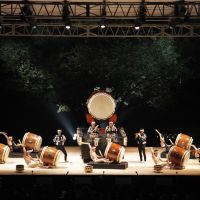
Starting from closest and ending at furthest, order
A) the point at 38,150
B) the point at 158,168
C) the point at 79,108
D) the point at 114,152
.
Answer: the point at 158,168 → the point at 114,152 → the point at 38,150 → the point at 79,108

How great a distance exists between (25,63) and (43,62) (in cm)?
85

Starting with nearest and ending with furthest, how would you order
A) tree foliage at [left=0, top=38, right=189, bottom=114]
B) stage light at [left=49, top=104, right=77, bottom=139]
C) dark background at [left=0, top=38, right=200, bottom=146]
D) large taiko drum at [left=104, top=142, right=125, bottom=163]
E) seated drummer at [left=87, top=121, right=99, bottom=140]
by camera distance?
1. large taiko drum at [left=104, top=142, right=125, bottom=163]
2. seated drummer at [left=87, top=121, right=99, bottom=140]
3. tree foliage at [left=0, top=38, right=189, bottom=114]
4. dark background at [left=0, top=38, right=200, bottom=146]
5. stage light at [left=49, top=104, right=77, bottom=139]

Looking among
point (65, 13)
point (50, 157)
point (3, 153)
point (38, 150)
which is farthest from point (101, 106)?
point (65, 13)

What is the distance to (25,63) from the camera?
2092cm

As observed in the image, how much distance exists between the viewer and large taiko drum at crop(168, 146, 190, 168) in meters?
15.2

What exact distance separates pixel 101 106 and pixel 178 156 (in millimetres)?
3199

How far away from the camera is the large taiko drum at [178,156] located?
15.2 meters

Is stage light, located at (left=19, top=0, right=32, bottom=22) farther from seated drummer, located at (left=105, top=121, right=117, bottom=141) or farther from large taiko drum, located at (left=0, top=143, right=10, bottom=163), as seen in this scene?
seated drummer, located at (left=105, top=121, right=117, bottom=141)

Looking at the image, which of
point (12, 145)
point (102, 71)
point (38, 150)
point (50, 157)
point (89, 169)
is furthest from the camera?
point (102, 71)

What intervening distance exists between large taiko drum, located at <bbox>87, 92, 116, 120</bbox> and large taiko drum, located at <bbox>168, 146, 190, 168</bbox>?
105 inches

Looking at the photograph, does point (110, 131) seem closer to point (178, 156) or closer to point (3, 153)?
point (178, 156)

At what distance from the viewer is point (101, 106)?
17.2 m

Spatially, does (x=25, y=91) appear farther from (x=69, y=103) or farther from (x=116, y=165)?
(x=116, y=165)

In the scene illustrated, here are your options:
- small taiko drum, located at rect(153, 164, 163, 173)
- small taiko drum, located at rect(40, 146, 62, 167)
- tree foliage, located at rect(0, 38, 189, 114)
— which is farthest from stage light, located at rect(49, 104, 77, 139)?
small taiko drum, located at rect(153, 164, 163, 173)
